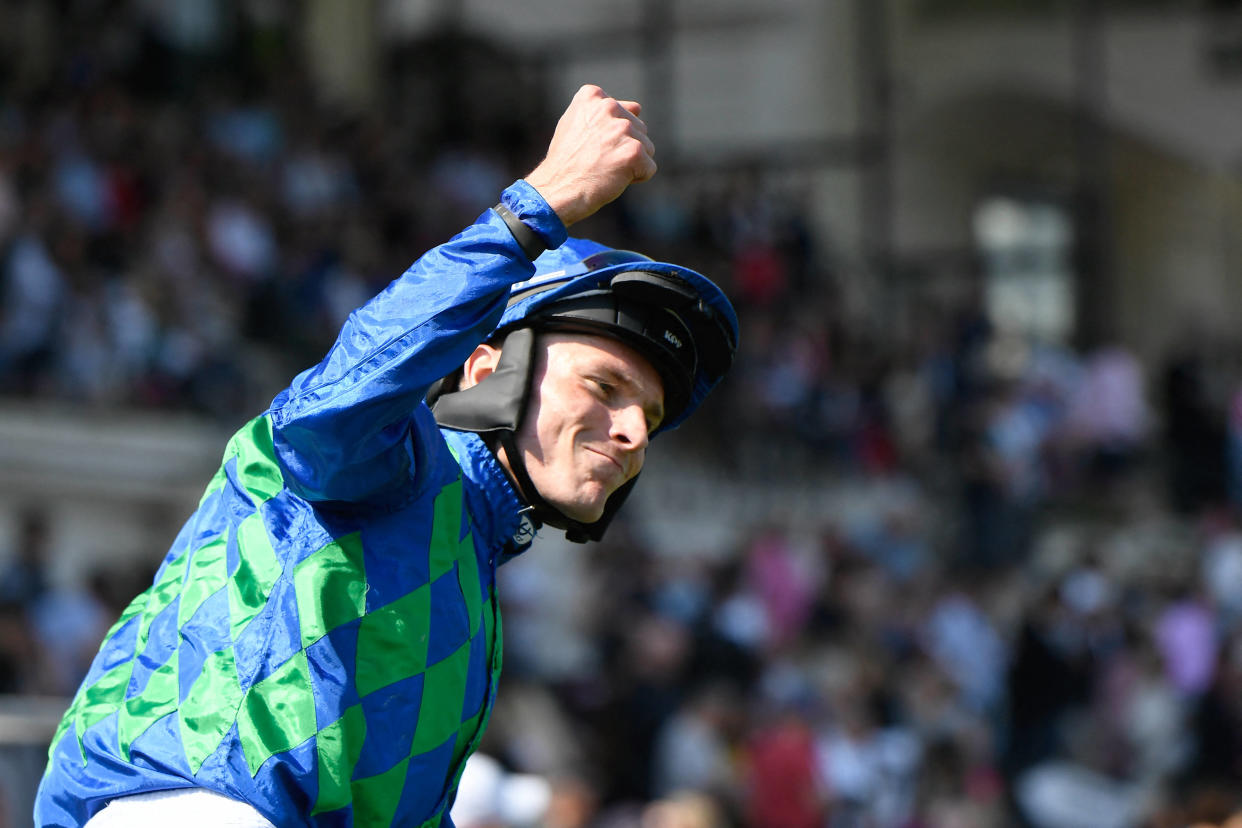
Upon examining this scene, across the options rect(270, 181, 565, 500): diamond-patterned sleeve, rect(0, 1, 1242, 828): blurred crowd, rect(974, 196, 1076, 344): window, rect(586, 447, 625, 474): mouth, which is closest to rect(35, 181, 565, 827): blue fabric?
rect(270, 181, 565, 500): diamond-patterned sleeve

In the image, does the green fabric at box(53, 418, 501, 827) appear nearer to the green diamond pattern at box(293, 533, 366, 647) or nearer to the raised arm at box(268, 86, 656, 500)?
the green diamond pattern at box(293, 533, 366, 647)

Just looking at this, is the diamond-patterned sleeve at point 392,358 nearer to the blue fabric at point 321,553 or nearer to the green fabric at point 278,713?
the blue fabric at point 321,553

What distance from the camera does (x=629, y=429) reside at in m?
2.41

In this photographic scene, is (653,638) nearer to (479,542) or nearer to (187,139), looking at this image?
(187,139)

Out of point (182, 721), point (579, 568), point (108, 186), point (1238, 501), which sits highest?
point (182, 721)

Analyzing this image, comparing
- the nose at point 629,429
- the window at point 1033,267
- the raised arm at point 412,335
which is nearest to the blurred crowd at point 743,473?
the window at point 1033,267

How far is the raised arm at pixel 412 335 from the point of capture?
79.5 inches

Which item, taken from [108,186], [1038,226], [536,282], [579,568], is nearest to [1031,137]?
[1038,226]

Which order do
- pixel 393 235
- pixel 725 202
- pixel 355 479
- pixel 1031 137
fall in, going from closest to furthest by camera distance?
pixel 355 479 < pixel 393 235 < pixel 725 202 < pixel 1031 137

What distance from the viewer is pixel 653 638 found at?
27.3 ft

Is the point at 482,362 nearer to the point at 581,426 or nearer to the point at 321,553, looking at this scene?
the point at 581,426

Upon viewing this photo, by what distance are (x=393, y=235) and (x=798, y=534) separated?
9.24ft

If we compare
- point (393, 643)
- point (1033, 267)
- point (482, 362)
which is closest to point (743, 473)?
point (1033, 267)

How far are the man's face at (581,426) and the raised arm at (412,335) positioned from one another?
27cm
